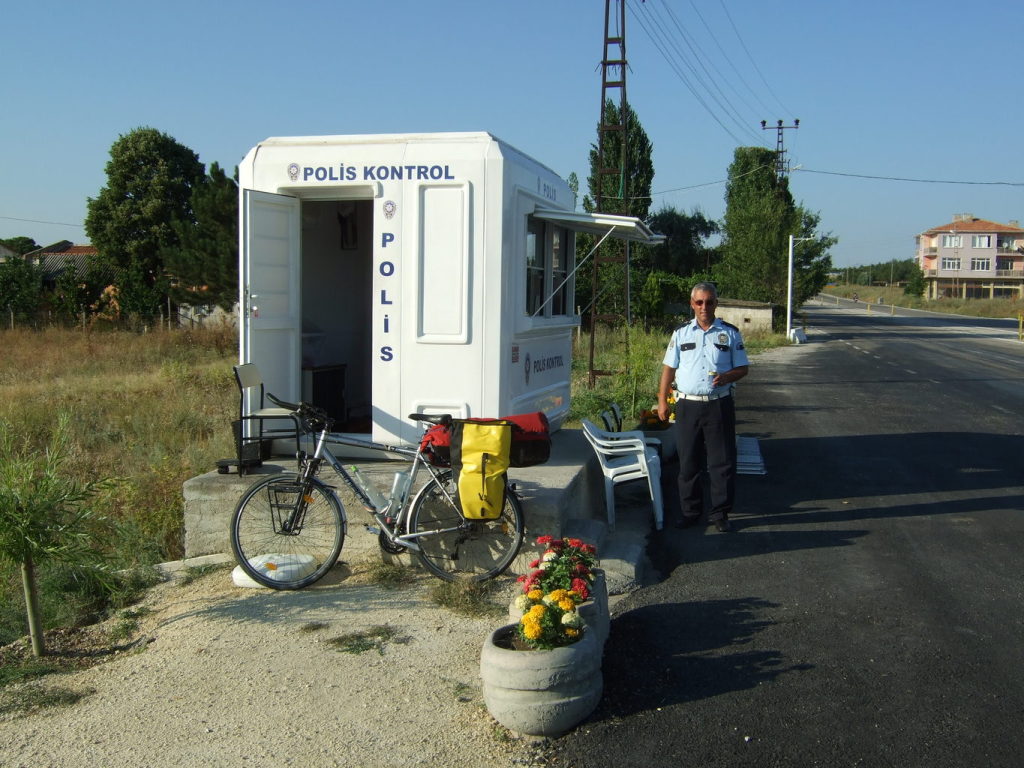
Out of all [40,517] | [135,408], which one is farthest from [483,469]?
[135,408]

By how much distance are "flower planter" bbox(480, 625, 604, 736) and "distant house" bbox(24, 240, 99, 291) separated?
49149 millimetres

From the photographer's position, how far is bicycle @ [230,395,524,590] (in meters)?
6.05

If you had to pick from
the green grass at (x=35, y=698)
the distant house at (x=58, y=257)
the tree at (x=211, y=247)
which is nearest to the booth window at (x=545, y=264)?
the green grass at (x=35, y=698)

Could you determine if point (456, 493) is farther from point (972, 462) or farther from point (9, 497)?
point (972, 462)

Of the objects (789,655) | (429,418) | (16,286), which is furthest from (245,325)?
(16,286)

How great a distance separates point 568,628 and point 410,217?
3978 millimetres

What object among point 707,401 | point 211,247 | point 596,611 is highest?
point 211,247

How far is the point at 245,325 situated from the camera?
24.5 feet

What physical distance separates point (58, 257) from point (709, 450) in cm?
6511

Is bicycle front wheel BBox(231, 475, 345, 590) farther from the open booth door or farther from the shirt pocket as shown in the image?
the shirt pocket

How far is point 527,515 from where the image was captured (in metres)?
6.30

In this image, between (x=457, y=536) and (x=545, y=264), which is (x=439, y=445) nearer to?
(x=457, y=536)

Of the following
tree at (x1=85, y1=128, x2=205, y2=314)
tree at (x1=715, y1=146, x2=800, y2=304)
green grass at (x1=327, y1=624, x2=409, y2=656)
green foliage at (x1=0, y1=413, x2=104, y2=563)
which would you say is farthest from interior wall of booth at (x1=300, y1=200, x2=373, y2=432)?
tree at (x1=715, y1=146, x2=800, y2=304)

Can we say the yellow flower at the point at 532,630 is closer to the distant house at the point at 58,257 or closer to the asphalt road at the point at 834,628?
the asphalt road at the point at 834,628
